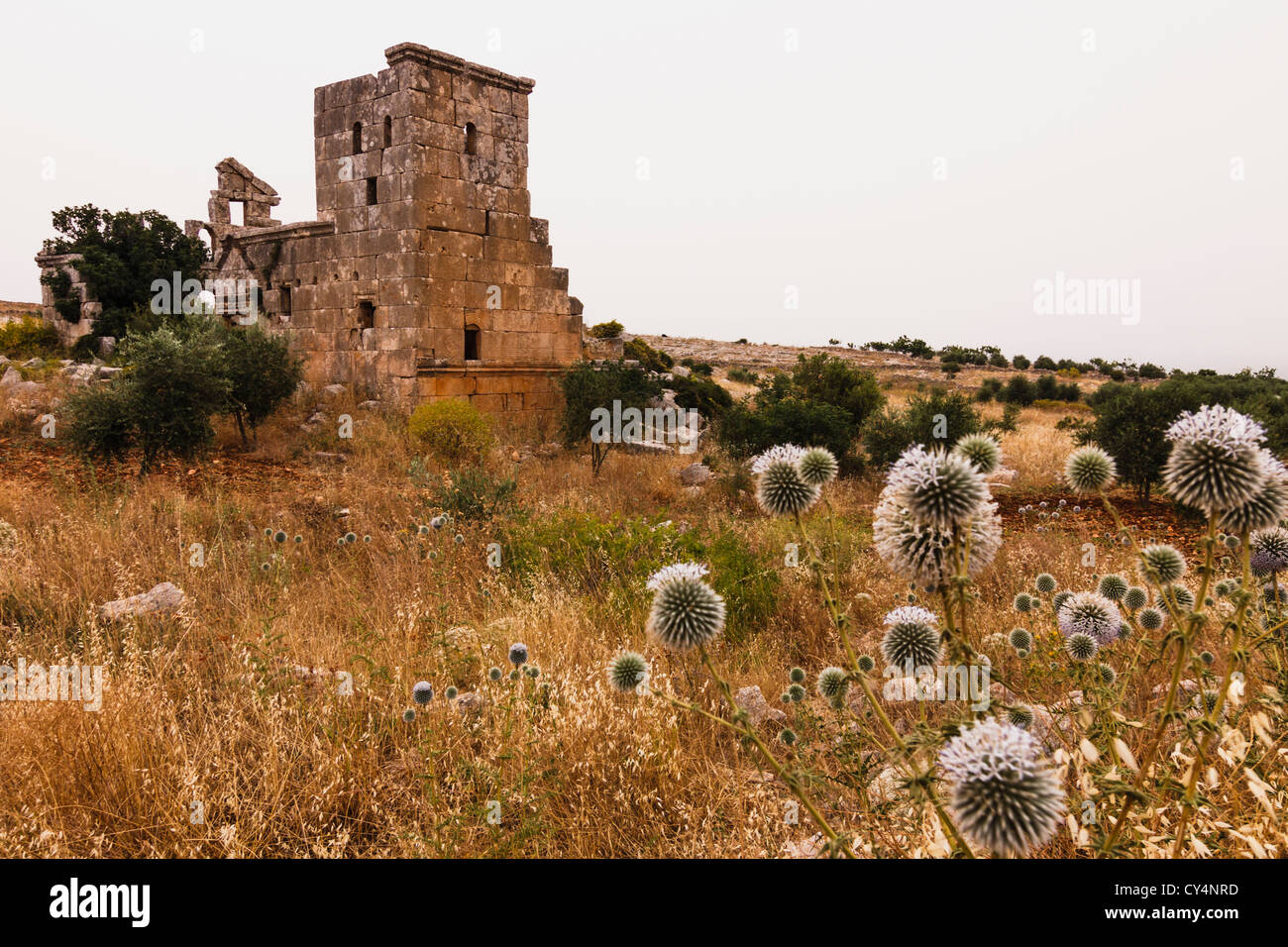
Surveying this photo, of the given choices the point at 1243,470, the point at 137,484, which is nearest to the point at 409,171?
the point at 137,484

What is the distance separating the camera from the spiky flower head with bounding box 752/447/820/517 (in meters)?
2.16

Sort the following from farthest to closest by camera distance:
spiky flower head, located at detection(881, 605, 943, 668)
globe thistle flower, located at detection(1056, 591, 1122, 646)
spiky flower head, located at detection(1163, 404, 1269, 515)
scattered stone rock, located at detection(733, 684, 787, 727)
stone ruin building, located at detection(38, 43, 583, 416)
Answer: stone ruin building, located at detection(38, 43, 583, 416), scattered stone rock, located at detection(733, 684, 787, 727), globe thistle flower, located at detection(1056, 591, 1122, 646), spiky flower head, located at detection(881, 605, 943, 668), spiky flower head, located at detection(1163, 404, 1269, 515)

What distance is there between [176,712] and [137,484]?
6001mm

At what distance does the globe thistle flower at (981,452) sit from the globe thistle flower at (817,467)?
409mm

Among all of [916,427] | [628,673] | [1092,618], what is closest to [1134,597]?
[1092,618]

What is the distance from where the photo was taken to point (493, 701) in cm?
359

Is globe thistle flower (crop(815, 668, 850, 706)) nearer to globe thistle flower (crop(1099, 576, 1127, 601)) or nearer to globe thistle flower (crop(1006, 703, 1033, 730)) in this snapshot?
globe thistle flower (crop(1006, 703, 1033, 730))

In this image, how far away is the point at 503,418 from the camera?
1466cm

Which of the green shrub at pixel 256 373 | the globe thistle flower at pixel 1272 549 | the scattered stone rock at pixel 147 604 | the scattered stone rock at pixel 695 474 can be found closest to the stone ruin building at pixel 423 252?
the green shrub at pixel 256 373

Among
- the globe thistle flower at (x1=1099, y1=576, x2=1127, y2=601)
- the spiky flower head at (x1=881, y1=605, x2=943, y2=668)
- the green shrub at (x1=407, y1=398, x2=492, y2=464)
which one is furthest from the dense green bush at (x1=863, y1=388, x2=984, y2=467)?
the spiky flower head at (x1=881, y1=605, x2=943, y2=668)

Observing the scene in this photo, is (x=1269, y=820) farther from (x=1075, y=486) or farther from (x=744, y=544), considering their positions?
(x=744, y=544)

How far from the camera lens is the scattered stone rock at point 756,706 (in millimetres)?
3639

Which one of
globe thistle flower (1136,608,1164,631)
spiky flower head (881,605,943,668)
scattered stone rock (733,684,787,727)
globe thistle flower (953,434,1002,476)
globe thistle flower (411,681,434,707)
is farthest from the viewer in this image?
scattered stone rock (733,684,787,727)

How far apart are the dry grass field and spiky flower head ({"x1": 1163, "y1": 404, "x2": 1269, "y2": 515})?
48cm
